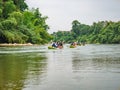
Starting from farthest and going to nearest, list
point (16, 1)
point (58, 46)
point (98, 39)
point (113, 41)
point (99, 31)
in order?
point (99, 31) < point (98, 39) < point (113, 41) < point (16, 1) < point (58, 46)

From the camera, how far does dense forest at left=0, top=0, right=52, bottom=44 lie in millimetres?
80375

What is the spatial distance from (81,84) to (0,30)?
2583 inches

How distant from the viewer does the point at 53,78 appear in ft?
50.5

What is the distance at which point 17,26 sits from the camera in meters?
86.9

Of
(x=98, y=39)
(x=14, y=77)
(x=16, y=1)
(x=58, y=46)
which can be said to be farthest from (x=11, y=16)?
(x=98, y=39)

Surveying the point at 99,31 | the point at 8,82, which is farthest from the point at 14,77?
the point at 99,31

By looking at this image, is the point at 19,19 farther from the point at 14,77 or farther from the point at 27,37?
the point at 14,77

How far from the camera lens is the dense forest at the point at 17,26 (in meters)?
80.4

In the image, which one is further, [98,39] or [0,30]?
[98,39]

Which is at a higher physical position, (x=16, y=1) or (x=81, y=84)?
(x=16, y=1)

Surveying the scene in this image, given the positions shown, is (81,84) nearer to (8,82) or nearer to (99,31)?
(8,82)

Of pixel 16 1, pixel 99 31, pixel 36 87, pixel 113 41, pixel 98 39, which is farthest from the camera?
pixel 99 31

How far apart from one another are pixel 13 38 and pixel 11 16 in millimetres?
9871

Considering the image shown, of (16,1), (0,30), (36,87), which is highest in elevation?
(16,1)
